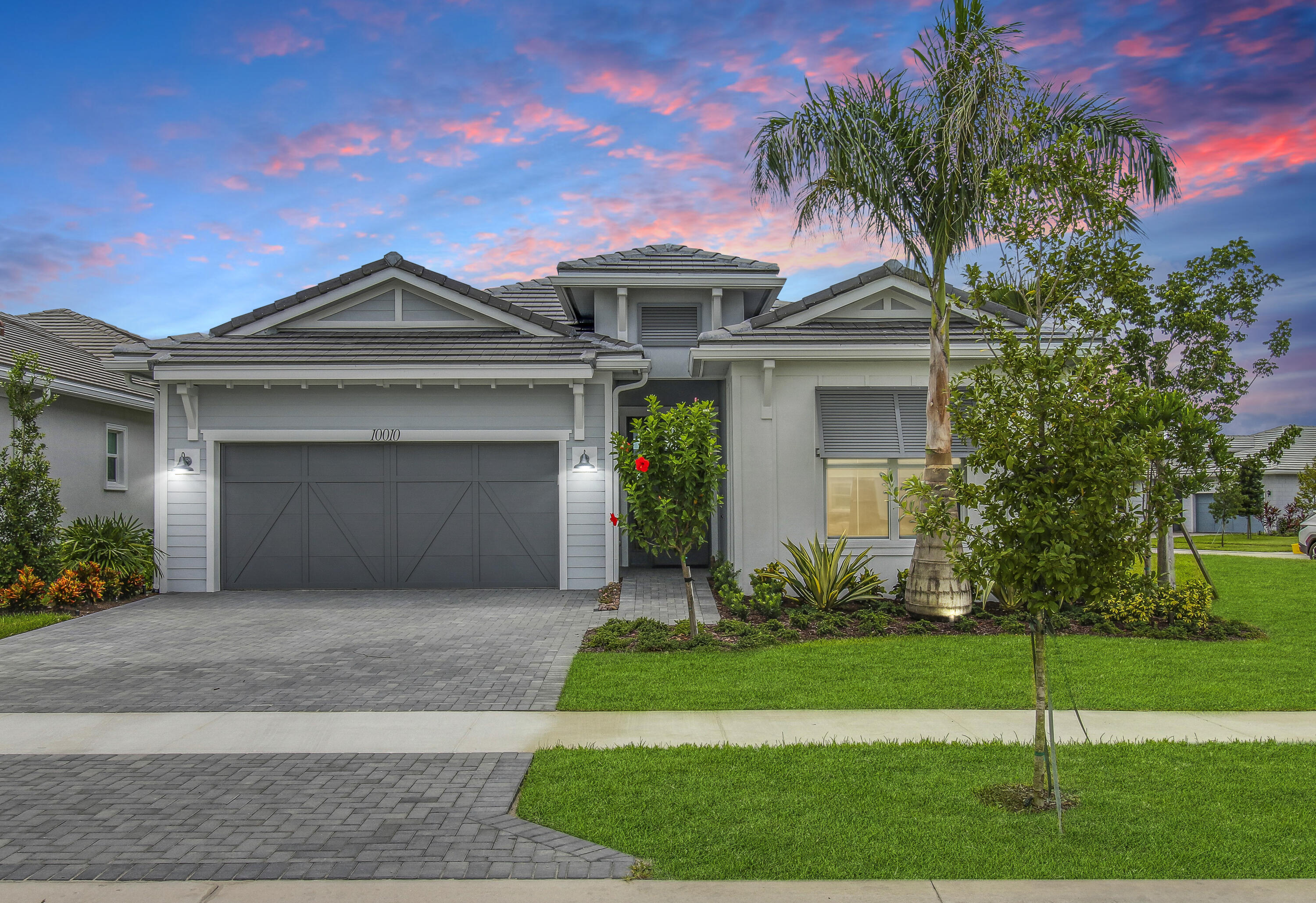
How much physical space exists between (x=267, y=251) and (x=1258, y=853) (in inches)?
772

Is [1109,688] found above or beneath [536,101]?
beneath

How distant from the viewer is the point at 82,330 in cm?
2314

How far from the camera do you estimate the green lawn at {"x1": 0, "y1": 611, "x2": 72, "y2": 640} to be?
11.3 meters

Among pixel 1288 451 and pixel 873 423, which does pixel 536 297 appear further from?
pixel 1288 451

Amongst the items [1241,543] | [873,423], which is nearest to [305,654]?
[873,423]

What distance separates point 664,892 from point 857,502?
10030 millimetres

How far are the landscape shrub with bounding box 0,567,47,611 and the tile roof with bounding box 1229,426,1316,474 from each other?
44.3m

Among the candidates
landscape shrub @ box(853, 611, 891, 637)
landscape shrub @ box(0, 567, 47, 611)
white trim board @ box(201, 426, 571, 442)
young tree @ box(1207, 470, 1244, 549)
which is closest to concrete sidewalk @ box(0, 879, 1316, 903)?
landscape shrub @ box(853, 611, 891, 637)

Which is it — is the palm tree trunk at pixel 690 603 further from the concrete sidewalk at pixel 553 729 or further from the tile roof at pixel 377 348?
the tile roof at pixel 377 348

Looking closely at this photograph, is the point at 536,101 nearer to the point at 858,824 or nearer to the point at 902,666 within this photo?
the point at 902,666

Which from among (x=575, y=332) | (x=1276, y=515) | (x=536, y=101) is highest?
(x=536, y=101)

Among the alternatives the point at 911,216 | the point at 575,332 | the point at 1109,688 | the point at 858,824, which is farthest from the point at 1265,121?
the point at 858,824

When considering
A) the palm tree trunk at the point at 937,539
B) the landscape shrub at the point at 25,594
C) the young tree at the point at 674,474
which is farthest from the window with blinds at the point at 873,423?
the landscape shrub at the point at 25,594

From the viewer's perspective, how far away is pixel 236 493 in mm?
14625
